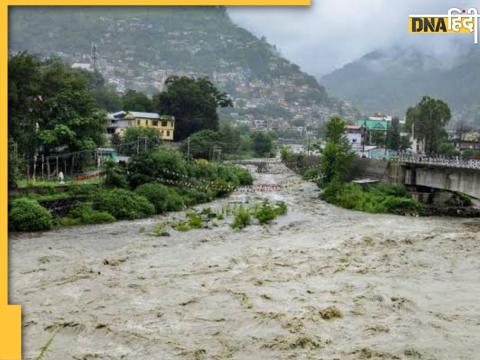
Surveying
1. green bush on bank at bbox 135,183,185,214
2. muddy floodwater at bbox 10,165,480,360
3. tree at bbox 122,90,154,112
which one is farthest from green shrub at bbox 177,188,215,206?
tree at bbox 122,90,154,112

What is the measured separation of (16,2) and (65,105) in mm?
20151

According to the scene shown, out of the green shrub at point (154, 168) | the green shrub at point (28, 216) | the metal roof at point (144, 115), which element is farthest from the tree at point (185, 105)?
the green shrub at point (28, 216)

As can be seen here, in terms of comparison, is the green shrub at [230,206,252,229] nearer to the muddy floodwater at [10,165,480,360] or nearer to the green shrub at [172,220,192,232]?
the muddy floodwater at [10,165,480,360]

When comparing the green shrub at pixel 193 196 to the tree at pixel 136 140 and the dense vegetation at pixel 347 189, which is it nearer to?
the tree at pixel 136 140

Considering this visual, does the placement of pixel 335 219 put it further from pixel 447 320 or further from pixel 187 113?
pixel 187 113

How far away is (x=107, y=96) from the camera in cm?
4403

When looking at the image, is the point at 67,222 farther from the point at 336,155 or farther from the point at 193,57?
the point at 193,57

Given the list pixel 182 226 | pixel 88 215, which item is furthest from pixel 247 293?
pixel 88 215

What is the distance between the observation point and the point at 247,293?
8750 mm

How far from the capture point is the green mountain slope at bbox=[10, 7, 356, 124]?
308ft

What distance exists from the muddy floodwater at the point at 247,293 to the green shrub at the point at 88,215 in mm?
514

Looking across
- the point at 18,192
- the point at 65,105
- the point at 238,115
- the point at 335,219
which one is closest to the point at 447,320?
the point at 335,219

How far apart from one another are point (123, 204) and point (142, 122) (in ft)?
58.0

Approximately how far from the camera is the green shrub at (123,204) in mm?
16000
